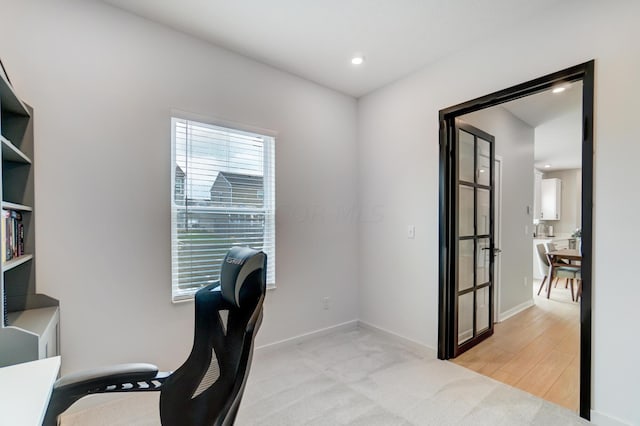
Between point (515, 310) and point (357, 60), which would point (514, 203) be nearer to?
point (515, 310)

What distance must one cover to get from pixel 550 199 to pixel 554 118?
4.16 meters

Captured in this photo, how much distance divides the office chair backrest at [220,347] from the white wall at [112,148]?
1249mm

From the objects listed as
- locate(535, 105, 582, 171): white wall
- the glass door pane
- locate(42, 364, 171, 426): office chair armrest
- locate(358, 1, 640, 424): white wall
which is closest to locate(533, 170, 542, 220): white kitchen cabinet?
locate(535, 105, 582, 171): white wall

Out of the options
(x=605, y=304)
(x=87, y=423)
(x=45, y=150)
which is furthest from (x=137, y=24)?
(x=605, y=304)

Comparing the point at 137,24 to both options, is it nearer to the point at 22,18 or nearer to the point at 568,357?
the point at 22,18

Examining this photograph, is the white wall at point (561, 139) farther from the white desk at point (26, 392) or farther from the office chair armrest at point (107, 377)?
the white desk at point (26, 392)

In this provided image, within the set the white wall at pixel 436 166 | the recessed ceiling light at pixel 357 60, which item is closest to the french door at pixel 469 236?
the white wall at pixel 436 166

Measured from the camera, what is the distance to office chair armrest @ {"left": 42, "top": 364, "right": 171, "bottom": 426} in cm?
108

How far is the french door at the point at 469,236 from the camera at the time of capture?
2.73 metres

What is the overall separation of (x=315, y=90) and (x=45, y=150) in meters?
2.33

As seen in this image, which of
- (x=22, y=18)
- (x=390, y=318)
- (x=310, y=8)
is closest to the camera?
(x=22, y=18)

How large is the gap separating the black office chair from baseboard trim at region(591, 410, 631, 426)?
2.21 m

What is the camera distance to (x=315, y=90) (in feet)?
10.5

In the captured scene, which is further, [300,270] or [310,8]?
[300,270]
